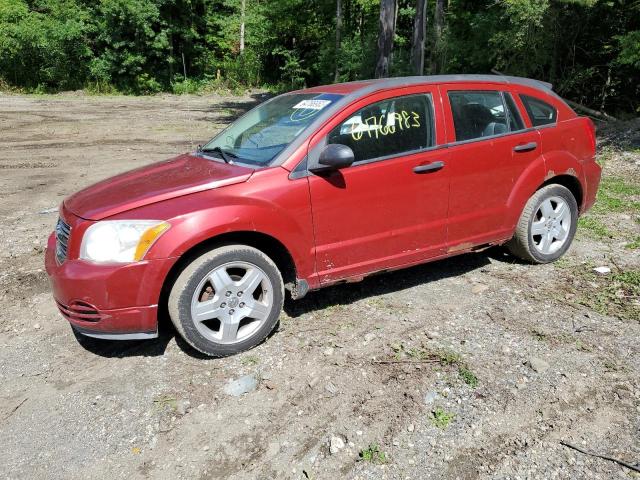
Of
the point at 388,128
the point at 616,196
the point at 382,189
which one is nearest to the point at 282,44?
the point at 616,196

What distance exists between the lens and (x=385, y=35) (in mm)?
17625

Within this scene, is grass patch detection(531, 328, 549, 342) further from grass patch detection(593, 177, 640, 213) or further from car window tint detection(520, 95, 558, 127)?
grass patch detection(593, 177, 640, 213)

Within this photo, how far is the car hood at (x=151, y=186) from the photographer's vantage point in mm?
3551

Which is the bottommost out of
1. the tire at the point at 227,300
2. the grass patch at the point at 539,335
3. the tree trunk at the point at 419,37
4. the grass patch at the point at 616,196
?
the grass patch at the point at 539,335

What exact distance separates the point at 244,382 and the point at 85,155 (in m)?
9.88

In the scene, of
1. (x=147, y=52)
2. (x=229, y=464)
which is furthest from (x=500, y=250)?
(x=147, y=52)

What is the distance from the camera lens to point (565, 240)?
17.4ft

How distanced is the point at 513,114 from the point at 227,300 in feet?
9.75

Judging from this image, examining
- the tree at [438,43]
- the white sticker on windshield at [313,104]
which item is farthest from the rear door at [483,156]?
the tree at [438,43]

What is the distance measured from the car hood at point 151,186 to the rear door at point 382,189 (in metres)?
0.64

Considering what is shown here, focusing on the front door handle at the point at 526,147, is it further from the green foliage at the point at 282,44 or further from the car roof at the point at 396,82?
the green foliage at the point at 282,44

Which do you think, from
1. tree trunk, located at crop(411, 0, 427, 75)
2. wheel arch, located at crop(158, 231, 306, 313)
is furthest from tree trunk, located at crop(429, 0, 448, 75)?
wheel arch, located at crop(158, 231, 306, 313)

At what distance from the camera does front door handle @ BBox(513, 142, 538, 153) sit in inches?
184

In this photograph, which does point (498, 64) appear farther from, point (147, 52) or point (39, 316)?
point (147, 52)
